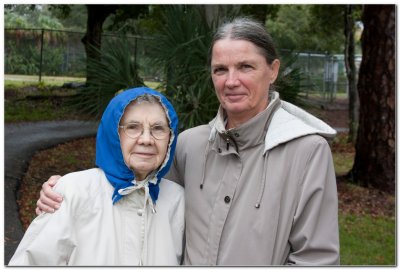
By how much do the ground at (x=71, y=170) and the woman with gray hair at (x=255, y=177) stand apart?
15.6ft

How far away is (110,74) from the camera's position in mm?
7359

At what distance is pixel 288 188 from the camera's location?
243cm

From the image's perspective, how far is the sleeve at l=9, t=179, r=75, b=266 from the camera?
2.42 metres

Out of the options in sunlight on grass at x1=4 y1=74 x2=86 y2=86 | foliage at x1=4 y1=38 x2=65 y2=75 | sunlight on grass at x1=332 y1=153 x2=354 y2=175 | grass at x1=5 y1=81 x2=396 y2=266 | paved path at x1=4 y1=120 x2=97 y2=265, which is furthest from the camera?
foliage at x1=4 y1=38 x2=65 y2=75

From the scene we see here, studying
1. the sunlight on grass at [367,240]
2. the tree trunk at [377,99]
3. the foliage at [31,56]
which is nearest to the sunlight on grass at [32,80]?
the foliage at [31,56]

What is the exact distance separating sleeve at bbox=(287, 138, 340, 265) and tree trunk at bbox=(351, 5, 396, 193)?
291 inches

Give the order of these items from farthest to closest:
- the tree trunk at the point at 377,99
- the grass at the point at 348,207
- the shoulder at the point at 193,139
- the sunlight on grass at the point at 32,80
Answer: the sunlight on grass at the point at 32,80 < the tree trunk at the point at 377,99 < the grass at the point at 348,207 < the shoulder at the point at 193,139

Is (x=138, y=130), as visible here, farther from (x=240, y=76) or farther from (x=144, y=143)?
(x=240, y=76)

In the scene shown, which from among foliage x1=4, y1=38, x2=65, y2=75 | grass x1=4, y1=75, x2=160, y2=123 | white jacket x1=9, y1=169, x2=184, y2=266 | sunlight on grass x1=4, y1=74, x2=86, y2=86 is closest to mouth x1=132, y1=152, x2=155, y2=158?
white jacket x1=9, y1=169, x2=184, y2=266

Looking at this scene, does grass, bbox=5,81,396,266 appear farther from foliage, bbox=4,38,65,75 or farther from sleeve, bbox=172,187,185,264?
foliage, bbox=4,38,65,75

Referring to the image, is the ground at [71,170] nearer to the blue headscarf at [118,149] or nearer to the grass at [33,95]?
the grass at [33,95]

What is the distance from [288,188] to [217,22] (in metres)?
4.95

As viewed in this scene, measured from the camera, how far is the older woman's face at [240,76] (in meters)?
2.60

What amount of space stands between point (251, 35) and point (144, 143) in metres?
0.62
